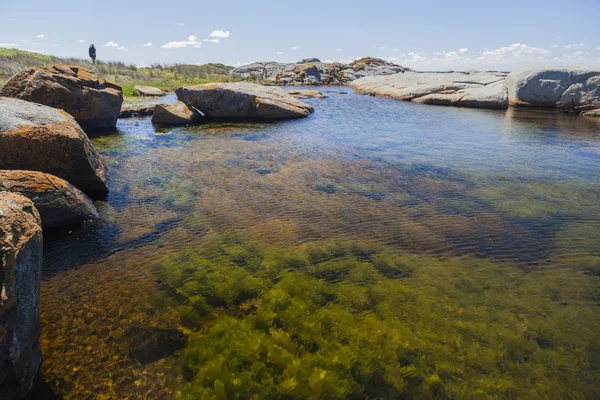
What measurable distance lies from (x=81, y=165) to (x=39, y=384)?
17.4ft

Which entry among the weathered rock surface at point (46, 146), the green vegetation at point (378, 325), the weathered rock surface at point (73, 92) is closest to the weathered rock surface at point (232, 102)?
the weathered rock surface at point (73, 92)

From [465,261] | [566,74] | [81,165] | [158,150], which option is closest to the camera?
[465,261]

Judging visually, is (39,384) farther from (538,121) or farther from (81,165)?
(538,121)

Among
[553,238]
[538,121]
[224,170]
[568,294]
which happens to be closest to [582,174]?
[553,238]

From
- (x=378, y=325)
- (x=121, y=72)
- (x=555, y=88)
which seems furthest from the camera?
(x=121, y=72)

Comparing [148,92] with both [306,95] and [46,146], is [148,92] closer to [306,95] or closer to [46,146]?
[306,95]

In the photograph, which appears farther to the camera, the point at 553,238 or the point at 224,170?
the point at 224,170

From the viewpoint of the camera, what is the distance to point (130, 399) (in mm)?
3217

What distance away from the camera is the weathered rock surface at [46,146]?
270 inches

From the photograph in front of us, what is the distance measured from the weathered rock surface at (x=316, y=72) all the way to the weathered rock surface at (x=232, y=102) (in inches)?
1333

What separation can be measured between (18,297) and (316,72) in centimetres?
5662

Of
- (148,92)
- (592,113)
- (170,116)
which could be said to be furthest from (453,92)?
(148,92)

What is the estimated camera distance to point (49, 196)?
591 centimetres

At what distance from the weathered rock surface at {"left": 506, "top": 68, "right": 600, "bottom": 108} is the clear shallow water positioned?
56.7 ft
